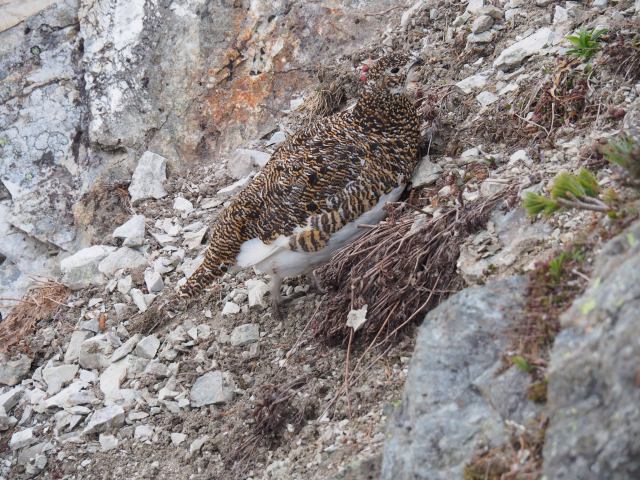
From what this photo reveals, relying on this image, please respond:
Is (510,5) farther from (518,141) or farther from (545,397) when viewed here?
(545,397)

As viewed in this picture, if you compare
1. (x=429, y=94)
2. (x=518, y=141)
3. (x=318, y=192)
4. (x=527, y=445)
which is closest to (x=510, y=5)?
(x=429, y=94)

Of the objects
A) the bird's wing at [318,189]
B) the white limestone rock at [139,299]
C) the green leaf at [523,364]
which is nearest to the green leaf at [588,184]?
the green leaf at [523,364]

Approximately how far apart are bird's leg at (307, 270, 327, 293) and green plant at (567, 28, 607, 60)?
214cm

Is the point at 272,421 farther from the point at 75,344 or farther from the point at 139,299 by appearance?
the point at 75,344

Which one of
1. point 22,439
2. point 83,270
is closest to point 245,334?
point 22,439

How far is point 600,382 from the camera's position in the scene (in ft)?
7.07

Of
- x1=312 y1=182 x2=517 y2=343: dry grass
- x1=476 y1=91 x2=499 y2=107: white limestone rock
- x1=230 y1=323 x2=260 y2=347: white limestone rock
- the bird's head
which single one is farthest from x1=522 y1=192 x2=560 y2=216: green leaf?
x1=230 y1=323 x2=260 y2=347: white limestone rock

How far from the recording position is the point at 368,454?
327cm

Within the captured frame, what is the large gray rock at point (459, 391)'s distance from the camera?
2.57m

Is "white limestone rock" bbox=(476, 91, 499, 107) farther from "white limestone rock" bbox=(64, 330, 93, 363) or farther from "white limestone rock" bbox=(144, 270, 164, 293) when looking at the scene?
"white limestone rock" bbox=(64, 330, 93, 363)

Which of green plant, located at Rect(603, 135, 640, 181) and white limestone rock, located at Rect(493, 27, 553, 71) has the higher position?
green plant, located at Rect(603, 135, 640, 181)

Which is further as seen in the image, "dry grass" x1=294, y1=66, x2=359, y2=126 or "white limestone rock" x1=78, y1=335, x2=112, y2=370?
"dry grass" x1=294, y1=66, x2=359, y2=126

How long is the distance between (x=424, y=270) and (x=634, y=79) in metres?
1.68

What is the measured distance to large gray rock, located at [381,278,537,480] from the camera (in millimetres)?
2566
